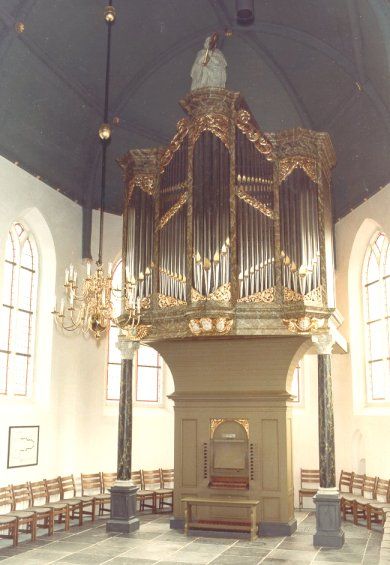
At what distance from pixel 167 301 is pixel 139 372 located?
4548 millimetres

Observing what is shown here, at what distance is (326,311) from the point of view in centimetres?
1202

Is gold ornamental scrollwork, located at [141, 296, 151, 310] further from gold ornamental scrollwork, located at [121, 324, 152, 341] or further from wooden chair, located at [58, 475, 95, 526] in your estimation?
wooden chair, located at [58, 475, 95, 526]

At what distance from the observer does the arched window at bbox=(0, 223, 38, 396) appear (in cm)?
1375

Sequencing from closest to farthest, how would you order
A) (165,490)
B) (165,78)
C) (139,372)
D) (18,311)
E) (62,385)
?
(18,311) → (62,385) → (165,490) → (165,78) → (139,372)

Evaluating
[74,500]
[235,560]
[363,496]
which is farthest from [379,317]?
[74,500]

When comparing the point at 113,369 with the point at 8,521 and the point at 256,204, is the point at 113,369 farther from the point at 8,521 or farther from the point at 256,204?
the point at 256,204

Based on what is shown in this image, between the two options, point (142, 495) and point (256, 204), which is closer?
point (256, 204)

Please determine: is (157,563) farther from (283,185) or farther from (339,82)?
(339,82)

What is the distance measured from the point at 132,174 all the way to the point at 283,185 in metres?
3.16

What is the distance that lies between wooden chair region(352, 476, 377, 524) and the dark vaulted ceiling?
6209 mm

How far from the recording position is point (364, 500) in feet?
43.8

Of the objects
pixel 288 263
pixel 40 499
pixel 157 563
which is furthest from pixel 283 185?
pixel 40 499

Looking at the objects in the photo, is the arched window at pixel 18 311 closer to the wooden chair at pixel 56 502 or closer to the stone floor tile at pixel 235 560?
the wooden chair at pixel 56 502

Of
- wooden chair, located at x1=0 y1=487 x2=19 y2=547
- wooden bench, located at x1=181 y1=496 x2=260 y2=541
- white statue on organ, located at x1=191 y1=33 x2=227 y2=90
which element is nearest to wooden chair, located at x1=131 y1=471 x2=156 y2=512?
wooden bench, located at x1=181 y1=496 x2=260 y2=541
